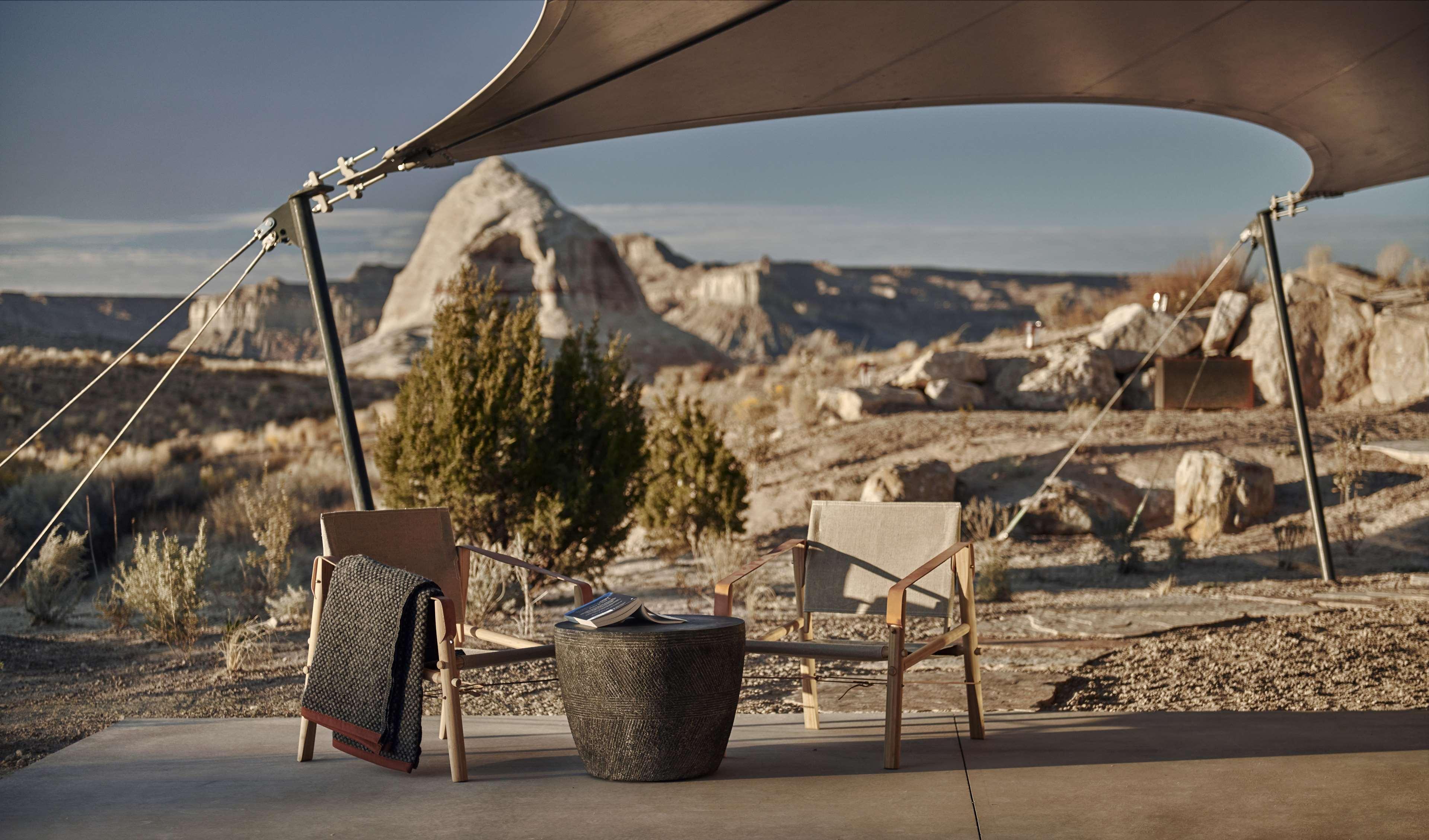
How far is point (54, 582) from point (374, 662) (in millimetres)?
4901

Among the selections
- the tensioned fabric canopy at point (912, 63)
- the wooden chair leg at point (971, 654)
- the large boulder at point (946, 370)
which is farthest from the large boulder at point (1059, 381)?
the wooden chair leg at point (971, 654)

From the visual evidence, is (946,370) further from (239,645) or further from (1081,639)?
(239,645)

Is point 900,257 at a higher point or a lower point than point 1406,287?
higher

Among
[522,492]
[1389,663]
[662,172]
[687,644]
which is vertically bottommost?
[1389,663]

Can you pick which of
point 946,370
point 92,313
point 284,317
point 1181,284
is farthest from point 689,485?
point 92,313

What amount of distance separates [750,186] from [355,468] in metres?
61.4

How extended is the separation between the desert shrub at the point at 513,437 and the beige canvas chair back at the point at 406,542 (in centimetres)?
290

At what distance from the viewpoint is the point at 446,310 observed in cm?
664

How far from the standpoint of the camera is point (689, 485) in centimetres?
859

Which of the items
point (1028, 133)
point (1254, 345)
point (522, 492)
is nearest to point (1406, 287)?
point (1254, 345)

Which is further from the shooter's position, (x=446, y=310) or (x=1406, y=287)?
(x=1406, y=287)

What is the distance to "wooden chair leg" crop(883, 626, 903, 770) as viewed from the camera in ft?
9.50

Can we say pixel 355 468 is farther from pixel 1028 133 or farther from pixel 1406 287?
pixel 1028 133

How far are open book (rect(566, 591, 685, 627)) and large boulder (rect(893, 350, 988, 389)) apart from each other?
36.4 ft
